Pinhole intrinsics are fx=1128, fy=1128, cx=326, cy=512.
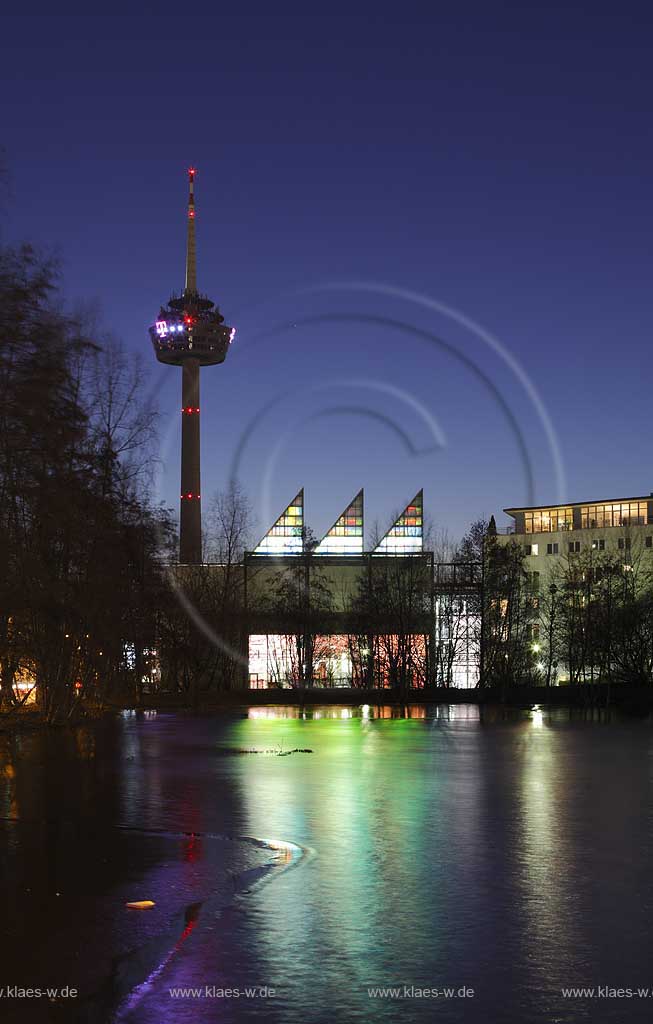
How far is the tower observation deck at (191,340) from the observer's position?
171125mm

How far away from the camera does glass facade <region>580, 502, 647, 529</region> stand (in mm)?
135375

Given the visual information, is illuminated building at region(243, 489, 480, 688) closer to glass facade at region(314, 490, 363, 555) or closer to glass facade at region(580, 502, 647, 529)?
glass facade at region(314, 490, 363, 555)

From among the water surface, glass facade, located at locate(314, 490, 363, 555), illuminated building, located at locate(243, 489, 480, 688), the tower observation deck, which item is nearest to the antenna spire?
the tower observation deck

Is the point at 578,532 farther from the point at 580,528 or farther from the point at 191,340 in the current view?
the point at 191,340

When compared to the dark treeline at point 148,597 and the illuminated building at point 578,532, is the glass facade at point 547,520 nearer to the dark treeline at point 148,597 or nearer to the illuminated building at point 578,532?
the illuminated building at point 578,532

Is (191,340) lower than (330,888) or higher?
higher

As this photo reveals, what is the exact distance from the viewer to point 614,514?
13950 centimetres

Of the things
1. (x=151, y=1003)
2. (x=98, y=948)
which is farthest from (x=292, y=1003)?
(x=98, y=948)

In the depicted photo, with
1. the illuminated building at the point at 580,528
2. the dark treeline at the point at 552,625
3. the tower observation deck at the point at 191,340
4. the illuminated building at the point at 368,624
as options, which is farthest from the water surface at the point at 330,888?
the tower observation deck at the point at 191,340

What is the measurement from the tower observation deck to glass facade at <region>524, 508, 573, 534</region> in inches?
1987

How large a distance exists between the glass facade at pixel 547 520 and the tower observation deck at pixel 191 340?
50458mm

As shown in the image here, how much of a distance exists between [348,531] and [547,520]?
2641 cm

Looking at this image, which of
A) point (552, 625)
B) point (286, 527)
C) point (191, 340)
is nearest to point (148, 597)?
point (552, 625)

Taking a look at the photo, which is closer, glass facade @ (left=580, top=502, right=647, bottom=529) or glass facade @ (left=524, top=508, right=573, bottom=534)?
glass facade @ (left=580, top=502, right=647, bottom=529)
